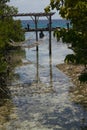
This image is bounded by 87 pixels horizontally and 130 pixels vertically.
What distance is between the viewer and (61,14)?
14094 millimetres

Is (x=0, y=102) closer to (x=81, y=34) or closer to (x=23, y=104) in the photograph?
(x=23, y=104)

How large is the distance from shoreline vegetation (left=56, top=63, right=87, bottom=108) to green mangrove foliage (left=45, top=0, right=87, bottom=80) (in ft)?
11.3

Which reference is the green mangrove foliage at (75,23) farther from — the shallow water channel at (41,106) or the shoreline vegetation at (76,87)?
the shallow water channel at (41,106)

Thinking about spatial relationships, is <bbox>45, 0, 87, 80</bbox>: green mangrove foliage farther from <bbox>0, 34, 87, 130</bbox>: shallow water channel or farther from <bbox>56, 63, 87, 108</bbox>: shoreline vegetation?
<bbox>0, 34, 87, 130</bbox>: shallow water channel

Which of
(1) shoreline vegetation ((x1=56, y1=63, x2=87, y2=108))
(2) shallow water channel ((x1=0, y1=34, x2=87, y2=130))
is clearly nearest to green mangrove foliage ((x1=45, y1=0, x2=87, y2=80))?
(1) shoreline vegetation ((x1=56, y1=63, x2=87, y2=108))

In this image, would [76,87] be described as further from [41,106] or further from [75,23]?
[75,23]

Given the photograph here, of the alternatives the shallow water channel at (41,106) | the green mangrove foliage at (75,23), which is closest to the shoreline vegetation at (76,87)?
the shallow water channel at (41,106)

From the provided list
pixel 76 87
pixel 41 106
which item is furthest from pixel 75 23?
pixel 76 87

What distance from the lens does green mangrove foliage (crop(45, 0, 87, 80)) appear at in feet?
43.8

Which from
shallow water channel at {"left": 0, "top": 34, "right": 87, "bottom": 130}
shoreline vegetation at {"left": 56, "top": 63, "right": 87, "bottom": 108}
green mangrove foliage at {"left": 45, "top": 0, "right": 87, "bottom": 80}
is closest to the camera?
green mangrove foliage at {"left": 45, "top": 0, "right": 87, "bottom": 80}

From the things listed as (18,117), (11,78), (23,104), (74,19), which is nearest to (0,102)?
(23,104)

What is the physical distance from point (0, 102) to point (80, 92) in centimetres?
558

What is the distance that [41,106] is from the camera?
842 inches

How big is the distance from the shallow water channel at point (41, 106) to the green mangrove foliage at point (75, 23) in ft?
14.8
